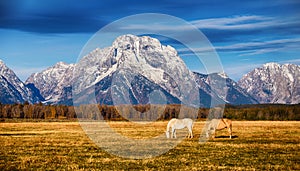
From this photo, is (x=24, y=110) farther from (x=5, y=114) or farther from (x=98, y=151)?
(x=98, y=151)

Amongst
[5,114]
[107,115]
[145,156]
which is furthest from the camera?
[5,114]

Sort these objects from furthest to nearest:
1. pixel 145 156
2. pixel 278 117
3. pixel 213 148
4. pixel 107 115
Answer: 1. pixel 107 115
2. pixel 278 117
3. pixel 213 148
4. pixel 145 156

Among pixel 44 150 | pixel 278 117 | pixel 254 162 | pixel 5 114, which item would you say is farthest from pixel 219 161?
pixel 5 114

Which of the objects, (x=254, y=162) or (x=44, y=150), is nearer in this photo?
(x=254, y=162)

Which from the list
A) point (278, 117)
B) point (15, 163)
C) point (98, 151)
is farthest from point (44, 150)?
point (278, 117)

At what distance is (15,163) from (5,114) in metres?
155

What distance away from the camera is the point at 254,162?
2058 centimetres

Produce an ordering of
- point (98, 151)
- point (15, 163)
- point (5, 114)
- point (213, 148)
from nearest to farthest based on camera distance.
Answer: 1. point (15, 163)
2. point (98, 151)
3. point (213, 148)
4. point (5, 114)

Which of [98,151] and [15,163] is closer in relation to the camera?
[15,163]

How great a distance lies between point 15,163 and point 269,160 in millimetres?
12499

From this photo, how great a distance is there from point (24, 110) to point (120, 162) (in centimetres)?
16209

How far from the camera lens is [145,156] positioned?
23.1 m

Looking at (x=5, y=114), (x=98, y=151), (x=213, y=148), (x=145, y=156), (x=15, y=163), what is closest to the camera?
(x=15, y=163)

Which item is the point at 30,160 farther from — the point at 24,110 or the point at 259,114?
the point at 24,110
